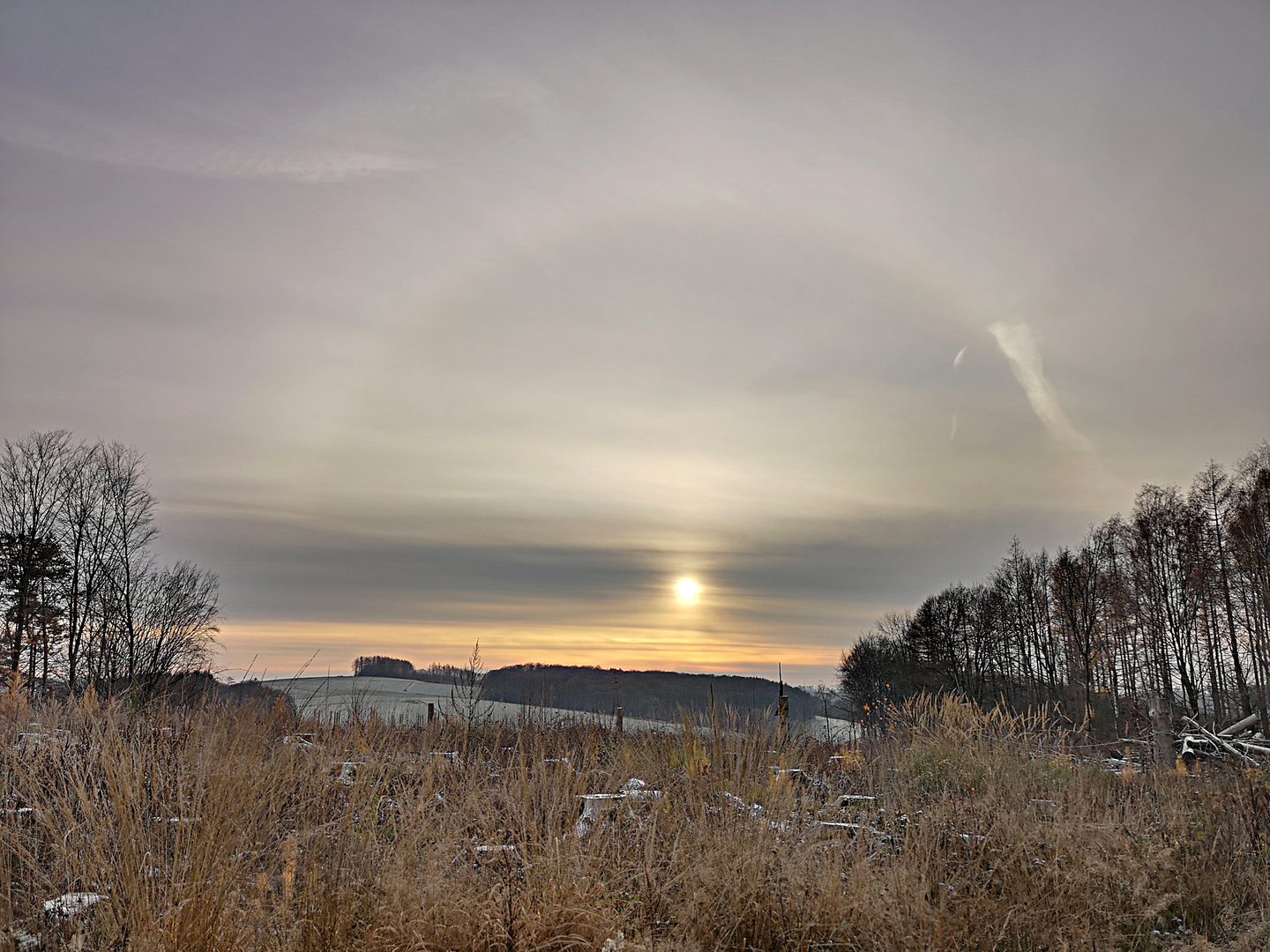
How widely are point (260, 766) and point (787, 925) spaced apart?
408 cm

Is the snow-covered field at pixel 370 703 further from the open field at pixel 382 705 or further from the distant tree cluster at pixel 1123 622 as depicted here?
the distant tree cluster at pixel 1123 622

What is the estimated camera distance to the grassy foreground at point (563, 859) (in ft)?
15.3

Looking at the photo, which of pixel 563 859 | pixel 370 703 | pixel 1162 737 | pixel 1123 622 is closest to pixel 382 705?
pixel 370 703

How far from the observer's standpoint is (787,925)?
17.7 ft

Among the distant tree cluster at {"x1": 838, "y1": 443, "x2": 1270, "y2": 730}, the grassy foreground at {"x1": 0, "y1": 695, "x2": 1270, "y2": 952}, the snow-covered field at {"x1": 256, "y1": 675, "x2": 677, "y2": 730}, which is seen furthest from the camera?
the distant tree cluster at {"x1": 838, "y1": 443, "x2": 1270, "y2": 730}

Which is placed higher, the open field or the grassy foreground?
the open field

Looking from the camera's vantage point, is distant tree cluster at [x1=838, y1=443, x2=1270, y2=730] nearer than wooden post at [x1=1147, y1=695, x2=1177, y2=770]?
No

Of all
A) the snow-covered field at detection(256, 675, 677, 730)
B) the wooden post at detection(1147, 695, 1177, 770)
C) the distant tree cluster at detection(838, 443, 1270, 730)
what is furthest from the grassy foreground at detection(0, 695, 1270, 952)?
the distant tree cluster at detection(838, 443, 1270, 730)

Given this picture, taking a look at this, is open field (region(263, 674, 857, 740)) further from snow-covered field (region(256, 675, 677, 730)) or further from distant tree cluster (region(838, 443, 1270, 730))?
distant tree cluster (region(838, 443, 1270, 730))

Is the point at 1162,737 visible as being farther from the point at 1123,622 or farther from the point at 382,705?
the point at 1123,622

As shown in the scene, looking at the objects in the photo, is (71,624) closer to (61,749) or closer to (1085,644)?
(61,749)

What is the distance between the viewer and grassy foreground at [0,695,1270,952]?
15.3ft

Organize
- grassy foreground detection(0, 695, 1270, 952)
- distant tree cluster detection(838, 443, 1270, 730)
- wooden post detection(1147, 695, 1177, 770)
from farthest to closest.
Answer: distant tree cluster detection(838, 443, 1270, 730) → wooden post detection(1147, 695, 1177, 770) → grassy foreground detection(0, 695, 1270, 952)

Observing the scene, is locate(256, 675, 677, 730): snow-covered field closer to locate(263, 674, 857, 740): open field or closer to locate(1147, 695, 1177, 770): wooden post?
locate(263, 674, 857, 740): open field
